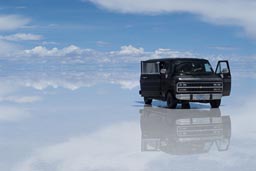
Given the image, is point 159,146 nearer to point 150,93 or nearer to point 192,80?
point 192,80

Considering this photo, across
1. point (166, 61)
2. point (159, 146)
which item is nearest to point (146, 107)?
point (166, 61)

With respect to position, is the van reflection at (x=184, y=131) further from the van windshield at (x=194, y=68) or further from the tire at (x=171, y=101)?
the van windshield at (x=194, y=68)

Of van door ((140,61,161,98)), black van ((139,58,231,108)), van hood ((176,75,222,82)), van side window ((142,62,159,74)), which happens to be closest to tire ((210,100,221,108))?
black van ((139,58,231,108))

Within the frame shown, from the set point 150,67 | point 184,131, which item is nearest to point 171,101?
point 150,67

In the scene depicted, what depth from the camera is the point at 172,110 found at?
19.6m

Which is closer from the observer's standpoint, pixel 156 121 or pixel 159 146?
pixel 159 146

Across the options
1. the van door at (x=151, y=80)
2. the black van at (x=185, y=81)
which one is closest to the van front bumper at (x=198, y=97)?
the black van at (x=185, y=81)

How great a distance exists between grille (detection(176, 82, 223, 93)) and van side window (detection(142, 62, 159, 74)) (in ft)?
7.58

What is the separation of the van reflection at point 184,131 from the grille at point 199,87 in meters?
0.98

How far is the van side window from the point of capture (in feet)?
72.3

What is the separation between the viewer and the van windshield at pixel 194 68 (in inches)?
811

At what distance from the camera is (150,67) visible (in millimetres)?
22578

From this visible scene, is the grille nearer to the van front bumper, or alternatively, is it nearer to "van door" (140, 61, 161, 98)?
the van front bumper

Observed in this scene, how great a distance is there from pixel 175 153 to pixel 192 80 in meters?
9.88
